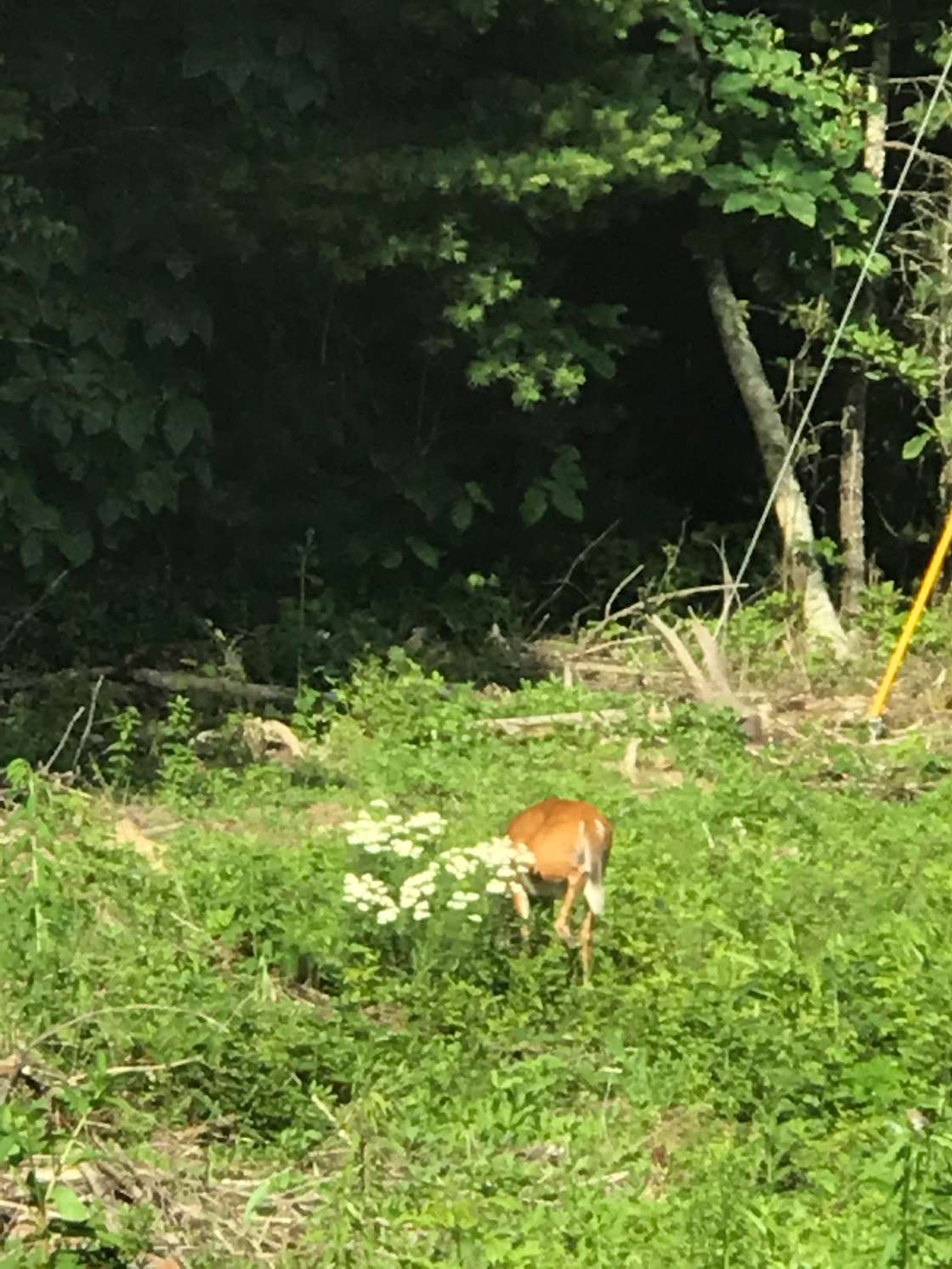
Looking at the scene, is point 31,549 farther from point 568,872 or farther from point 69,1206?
point 69,1206

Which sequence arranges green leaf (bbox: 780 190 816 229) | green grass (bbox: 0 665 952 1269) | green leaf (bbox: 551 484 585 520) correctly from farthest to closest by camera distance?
green leaf (bbox: 551 484 585 520), green leaf (bbox: 780 190 816 229), green grass (bbox: 0 665 952 1269)

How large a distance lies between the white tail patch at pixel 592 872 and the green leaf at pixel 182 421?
15.0ft

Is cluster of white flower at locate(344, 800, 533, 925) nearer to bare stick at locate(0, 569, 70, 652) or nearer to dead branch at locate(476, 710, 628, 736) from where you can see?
dead branch at locate(476, 710, 628, 736)

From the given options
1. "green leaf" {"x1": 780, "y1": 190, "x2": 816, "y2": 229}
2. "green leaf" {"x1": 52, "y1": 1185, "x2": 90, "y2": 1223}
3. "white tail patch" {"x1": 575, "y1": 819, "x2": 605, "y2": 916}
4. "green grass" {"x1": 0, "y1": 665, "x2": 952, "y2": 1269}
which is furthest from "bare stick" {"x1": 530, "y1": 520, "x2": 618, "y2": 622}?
"green leaf" {"x1": 52, "y1": 1185, "x2": 90, "y2": 1223}

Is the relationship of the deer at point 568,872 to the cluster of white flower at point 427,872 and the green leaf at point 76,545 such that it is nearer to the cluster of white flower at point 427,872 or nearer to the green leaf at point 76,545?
the cluster of white flower at point 427,872

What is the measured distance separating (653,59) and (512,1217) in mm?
7456

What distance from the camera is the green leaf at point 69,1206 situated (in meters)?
3.77

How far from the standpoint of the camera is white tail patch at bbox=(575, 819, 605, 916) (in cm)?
561

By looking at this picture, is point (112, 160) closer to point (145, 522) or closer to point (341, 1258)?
point (145, 522)

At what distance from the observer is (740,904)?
20.0 feet

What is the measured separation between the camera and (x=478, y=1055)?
5.16m

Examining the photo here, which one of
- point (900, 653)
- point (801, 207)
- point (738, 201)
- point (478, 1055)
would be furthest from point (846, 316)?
point (478, 1055)

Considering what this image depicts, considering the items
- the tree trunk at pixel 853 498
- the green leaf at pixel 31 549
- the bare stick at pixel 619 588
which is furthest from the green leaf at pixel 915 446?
the green leaf at pixel 31 549

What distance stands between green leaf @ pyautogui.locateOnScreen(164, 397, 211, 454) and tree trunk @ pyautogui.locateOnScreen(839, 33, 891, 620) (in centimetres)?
385
